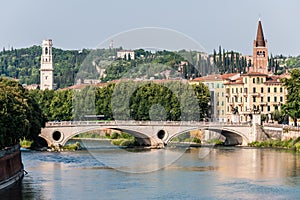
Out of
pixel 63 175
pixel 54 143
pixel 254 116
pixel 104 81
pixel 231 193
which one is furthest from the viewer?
pixel 104 81

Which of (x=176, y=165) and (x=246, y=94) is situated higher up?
(x=246, y=94)

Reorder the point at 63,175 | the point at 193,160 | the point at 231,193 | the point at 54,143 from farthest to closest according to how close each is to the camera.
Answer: the point at 54,143, the point at 193,160, the point at 63,175, the point at 231,193

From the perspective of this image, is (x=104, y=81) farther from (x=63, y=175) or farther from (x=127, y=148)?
(x=63, y=175)

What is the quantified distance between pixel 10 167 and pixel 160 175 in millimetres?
8682

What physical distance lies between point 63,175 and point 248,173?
9651 mm

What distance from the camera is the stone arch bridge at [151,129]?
70.1 m

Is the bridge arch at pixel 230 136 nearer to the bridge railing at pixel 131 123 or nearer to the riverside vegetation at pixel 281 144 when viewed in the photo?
the bridge railing at pixel 131 123

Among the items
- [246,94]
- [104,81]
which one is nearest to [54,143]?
[104,81]

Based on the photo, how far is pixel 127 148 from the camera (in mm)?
71750

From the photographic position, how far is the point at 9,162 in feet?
151

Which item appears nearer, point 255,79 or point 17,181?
point 17,181

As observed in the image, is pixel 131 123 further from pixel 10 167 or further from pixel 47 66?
pixel 47 66

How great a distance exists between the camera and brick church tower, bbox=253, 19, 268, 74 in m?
105

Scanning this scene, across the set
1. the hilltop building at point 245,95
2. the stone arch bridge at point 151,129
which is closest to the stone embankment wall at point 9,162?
the stone arch bridge at point 151,129
